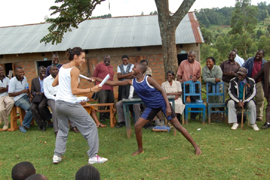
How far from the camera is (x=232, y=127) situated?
5977mm

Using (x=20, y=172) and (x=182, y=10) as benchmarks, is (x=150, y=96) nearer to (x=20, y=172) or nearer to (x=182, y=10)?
(x=20, y=172)

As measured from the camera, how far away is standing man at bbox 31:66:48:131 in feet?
21.7

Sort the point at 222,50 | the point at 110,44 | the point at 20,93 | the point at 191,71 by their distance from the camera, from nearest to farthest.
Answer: the point at 20,93, the point at 191,71, the point at 110,44, the point at 222,50

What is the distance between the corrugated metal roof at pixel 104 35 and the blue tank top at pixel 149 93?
5962 mm

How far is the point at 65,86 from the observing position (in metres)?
3.88

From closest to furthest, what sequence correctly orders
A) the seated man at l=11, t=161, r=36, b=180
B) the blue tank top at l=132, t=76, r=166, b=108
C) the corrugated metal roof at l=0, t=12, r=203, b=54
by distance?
the seated man at l=11, t=161, r=36, b=180, the blue tank top at l=132, t=76, r=166, b=108, the corrugated metal roof at l=0, t=12, r=203, b=54

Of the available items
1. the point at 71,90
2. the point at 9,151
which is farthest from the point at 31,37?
the point at 71,90

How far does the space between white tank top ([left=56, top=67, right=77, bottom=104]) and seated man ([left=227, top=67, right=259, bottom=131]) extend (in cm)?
414

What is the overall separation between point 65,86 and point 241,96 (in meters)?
4.51

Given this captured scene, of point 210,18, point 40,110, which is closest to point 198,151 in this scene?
point 40,110

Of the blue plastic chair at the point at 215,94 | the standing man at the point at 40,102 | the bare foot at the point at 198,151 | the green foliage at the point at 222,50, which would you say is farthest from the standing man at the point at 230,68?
the green foliage at the point at 222,50

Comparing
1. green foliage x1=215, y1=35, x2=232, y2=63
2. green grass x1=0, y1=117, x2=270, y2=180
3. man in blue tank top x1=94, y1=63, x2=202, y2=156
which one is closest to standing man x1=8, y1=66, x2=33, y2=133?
green grass x1=0, y1=117, x2=270, y2=180

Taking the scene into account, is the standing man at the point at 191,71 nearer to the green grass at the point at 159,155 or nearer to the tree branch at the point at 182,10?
the tree branch at the point at 182,10

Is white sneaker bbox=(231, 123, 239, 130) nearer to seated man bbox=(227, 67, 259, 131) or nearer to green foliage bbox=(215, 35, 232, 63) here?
seated man bbox=(227, 67, 259, 131)
